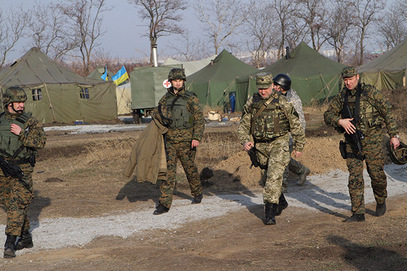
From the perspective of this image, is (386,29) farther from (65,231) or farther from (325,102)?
(65,231)

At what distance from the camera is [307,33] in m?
63.2

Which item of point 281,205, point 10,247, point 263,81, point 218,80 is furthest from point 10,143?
point 218,80

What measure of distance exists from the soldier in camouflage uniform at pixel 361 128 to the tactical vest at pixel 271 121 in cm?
57

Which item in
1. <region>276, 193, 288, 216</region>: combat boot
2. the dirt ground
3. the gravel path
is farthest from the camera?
<region>276, 193, 288, 216</region>: combat boot

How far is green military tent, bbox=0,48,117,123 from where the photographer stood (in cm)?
2728

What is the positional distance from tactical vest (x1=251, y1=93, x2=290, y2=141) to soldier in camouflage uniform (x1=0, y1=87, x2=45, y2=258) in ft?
8.01

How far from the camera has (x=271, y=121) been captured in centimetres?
624

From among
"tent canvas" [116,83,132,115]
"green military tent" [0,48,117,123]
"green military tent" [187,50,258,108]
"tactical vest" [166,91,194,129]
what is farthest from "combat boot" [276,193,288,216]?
"tent canvas" [116,83,132,115]

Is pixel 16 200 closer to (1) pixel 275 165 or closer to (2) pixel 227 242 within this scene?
(2) pixel 227 242

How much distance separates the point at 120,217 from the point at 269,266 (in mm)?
3017

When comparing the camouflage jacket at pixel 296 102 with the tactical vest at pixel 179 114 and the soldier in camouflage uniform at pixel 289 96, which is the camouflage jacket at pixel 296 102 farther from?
the tactical vest at pixel 179 114

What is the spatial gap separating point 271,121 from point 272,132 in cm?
13

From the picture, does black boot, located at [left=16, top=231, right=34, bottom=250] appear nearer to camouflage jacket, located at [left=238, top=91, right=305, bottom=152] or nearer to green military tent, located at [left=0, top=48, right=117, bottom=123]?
camouflage jacket, located at [left=238, top=91, right=305, bottom=152]

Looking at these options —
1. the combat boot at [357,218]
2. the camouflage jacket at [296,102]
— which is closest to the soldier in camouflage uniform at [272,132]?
the combat boot at [357,218]
